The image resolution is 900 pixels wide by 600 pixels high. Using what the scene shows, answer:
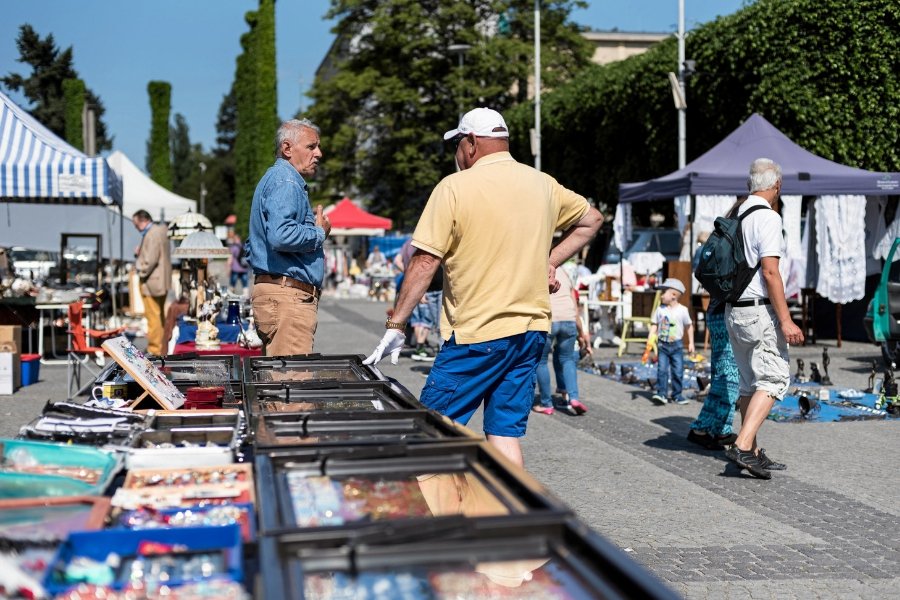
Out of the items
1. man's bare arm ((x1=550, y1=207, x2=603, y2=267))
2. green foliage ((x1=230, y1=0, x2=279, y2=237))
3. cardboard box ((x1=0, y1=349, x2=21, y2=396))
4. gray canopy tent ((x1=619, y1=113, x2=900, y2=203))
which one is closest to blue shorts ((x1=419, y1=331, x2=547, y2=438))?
man's bare arm ((x1=550, y1=207, x2=603, y2=267))

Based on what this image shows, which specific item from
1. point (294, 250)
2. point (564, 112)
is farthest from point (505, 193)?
point (564, 112)

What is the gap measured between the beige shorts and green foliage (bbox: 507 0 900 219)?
14.2 meters

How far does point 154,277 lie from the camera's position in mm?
14547

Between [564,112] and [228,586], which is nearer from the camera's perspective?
[228,586]

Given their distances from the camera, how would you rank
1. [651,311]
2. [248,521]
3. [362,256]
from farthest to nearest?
1. [362,256]
2. [651,311]
3. [248,521]

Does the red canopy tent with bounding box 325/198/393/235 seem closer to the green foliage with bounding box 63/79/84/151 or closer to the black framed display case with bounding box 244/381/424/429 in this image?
the green foliage with bounding box 63/79/84/151

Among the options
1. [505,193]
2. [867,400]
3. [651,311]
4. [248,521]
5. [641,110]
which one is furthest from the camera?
[641,110]

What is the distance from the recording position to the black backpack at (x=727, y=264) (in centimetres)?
692

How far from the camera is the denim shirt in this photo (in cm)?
576

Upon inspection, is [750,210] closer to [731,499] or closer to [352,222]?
[731,499]

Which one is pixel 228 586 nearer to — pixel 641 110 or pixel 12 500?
pixel 12 500

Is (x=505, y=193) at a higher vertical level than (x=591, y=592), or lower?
higher

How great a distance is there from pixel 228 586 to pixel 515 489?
0.75 m

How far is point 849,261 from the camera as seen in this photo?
1652 centimetres
